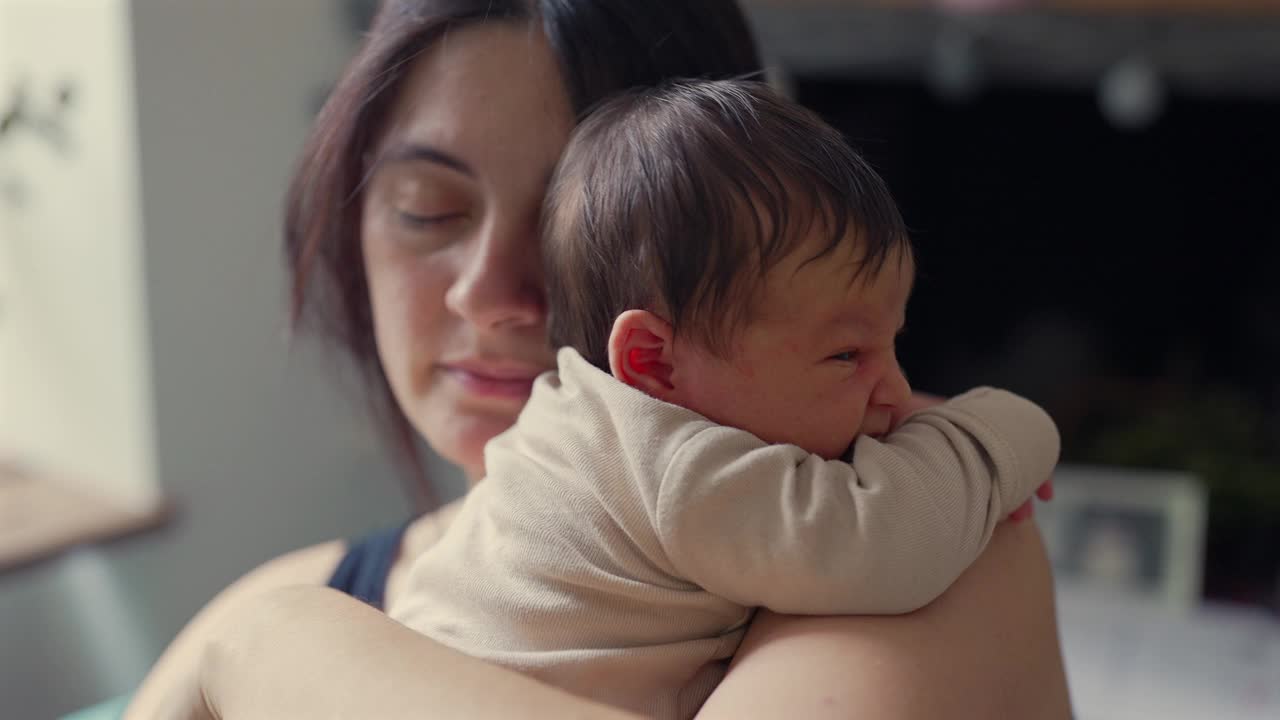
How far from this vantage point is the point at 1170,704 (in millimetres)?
1997

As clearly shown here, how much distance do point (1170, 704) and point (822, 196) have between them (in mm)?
1742

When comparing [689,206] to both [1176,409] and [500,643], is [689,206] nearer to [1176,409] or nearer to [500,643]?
[500,643]

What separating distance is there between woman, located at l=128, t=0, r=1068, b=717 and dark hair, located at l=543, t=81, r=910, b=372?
131 mm

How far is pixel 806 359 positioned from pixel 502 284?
0.27 metres

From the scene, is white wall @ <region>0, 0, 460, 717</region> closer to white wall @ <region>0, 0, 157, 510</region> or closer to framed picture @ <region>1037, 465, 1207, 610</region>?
white wall @ <region>0, 0, 157, 510</region>

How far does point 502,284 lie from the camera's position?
820 millimetres

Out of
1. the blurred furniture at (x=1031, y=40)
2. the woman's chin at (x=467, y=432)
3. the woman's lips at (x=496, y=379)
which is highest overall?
the woman's lips at (x=496, y=379)

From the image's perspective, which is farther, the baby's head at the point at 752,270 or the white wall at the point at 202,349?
the white wall at the point at 202,349

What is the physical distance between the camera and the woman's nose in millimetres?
817

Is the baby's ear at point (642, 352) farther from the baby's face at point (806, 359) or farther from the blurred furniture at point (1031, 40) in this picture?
the blurred furniture at point (1031, 40)

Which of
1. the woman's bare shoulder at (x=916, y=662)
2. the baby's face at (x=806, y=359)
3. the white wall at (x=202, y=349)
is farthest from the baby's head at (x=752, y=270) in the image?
the white wall at (x=202, y=349)

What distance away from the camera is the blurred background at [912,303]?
7.13ft

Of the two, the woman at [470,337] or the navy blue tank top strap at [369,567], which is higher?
the woman at [470,337]

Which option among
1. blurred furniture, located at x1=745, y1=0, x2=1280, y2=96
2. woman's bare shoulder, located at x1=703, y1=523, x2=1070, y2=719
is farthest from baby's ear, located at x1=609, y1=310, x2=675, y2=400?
blurred furniture, located at x1=745, y1=0, x2=1280, y2=96
